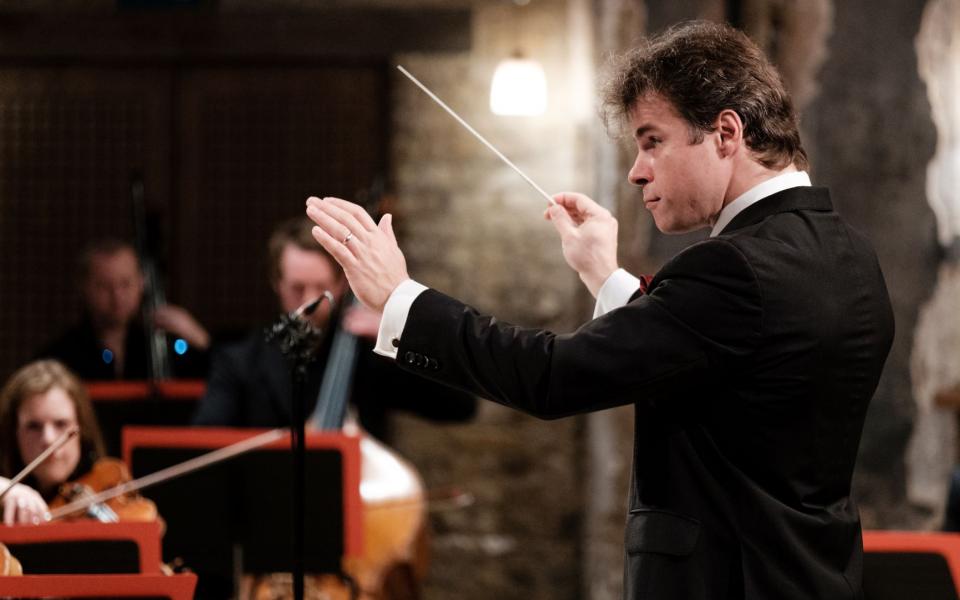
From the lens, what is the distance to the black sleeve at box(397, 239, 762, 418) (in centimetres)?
164

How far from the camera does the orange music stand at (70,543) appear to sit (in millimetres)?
2281

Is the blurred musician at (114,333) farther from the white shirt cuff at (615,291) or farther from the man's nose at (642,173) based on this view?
the man's nose at (642,173)

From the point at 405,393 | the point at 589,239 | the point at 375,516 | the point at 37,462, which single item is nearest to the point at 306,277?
the point at 405,393

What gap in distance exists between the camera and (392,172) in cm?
563

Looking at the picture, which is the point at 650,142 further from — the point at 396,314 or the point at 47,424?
the point at 47,424

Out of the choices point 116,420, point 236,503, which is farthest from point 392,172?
Result: point 236,503

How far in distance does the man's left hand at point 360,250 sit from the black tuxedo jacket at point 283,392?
219 centimetres

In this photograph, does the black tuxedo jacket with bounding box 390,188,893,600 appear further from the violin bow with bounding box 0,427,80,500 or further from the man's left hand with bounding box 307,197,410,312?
the violin bow with bounding box 0,427,80,500

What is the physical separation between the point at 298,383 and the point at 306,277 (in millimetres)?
1517

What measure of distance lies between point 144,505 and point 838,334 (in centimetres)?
194

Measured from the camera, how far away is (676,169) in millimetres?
1761

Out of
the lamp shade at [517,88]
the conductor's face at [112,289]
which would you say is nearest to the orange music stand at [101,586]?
the conductor's face at [112,289]

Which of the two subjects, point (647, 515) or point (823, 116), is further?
point (823, 116)

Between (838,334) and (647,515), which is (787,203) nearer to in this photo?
(838,334)
